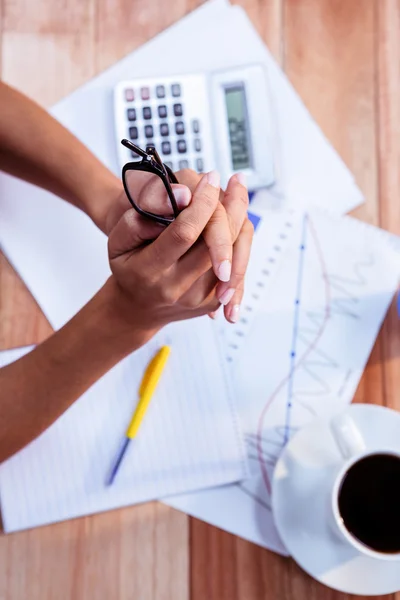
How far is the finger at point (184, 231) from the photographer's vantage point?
1.31ft

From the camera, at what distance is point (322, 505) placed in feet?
1.86

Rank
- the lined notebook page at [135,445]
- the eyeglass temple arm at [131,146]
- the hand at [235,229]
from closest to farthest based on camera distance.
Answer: the eyeglass temple arm at [131,146], the hand at [235,229], the lined notebook page at [135,445]

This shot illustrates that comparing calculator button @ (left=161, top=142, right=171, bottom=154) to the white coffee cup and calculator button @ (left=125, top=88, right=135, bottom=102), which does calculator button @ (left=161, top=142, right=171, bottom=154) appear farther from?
the white coffee cup

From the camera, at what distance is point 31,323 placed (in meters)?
0.60

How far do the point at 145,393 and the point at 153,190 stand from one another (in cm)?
22

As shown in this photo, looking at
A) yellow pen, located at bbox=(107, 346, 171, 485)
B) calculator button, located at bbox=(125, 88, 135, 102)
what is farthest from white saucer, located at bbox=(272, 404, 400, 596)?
calculator button, located at bbox=(125, 88, 135, 102)

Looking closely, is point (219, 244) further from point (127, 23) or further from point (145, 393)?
point (127, 23)

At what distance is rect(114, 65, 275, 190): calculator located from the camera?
61cm

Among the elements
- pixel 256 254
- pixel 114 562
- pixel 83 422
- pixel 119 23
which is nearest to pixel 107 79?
pixel 119 23

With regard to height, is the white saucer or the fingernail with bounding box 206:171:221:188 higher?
the fingernail with bounding box 206:171:221:188

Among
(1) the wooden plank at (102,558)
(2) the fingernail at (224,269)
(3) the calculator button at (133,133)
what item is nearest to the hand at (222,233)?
(2) the fingernail at (224,269)

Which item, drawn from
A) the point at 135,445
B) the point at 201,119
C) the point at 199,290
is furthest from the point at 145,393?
the point at 201,119

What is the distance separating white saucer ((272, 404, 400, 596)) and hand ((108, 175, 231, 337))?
0.18 m

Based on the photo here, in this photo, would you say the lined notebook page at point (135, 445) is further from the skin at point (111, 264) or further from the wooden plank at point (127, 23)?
the wooden plank at point (127, 23)
